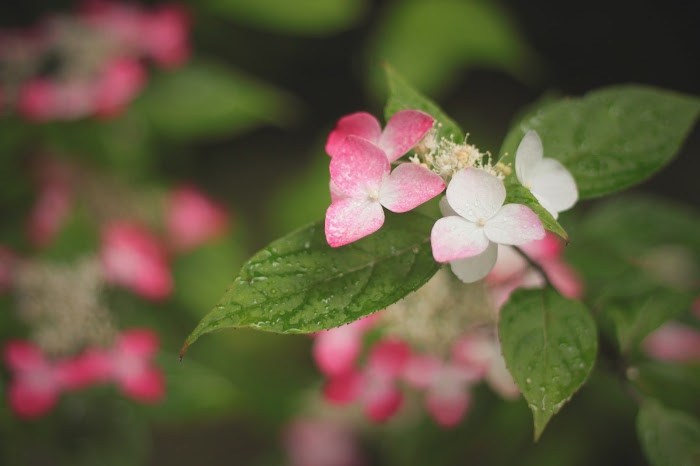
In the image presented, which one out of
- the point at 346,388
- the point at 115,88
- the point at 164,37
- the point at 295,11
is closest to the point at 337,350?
the point at 346,388

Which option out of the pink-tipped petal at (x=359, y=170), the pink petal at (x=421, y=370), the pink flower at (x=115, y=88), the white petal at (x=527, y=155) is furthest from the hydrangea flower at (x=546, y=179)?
the pink flower at (x=115, y=88)

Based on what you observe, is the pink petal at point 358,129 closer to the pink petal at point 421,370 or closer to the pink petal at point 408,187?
the pink petal at point 408,187

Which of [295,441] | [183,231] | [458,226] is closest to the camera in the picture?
[458,226]

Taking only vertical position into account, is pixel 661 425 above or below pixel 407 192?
below

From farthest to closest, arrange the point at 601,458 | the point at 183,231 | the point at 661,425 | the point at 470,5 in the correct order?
the point at 470,5
the point at 183,231
the point at 601,458
the point at 661,425

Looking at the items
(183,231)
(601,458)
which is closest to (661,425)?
(601,458)

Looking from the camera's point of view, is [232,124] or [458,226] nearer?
[458,226]

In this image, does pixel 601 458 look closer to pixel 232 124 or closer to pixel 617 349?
pixel 617 349
